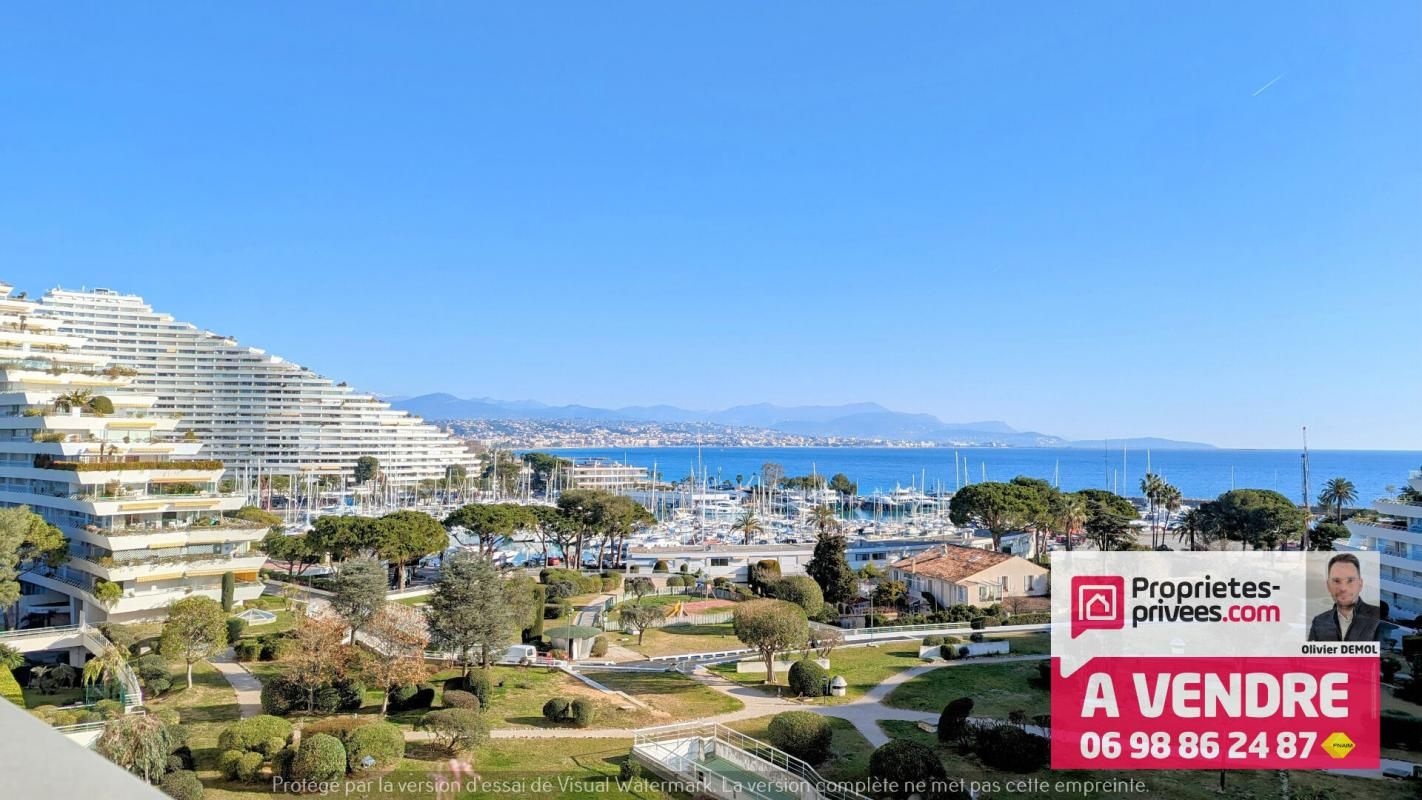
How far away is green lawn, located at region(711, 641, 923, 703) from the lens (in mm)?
29297

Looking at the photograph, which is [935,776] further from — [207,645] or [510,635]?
[207,645]

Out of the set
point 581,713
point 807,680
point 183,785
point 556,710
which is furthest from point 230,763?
point 807,680

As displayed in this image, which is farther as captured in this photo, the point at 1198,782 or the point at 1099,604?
the point at 1099,604

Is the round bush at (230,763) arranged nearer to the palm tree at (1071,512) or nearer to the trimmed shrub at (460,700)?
the trimmed shrub at (460,700)

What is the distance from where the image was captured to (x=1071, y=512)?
195 feet

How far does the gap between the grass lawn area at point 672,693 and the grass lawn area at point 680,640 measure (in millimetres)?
4374

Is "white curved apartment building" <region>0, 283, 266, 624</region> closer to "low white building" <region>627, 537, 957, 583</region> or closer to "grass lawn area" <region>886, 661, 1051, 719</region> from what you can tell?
"low white building" <region>627, 537, 957, 583</region>

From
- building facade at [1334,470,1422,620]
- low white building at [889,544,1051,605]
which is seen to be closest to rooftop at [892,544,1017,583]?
low white building at [889,544,1051,605]

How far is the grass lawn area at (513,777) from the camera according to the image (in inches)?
675

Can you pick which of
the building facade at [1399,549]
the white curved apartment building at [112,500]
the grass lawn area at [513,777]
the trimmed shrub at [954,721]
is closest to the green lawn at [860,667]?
the trimmed shrub at [954,721]

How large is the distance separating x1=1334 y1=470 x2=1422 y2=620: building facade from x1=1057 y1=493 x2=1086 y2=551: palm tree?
16.9 meters

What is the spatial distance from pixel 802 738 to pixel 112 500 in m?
34.4

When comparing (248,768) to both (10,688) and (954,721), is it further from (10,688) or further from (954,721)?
(954,721)

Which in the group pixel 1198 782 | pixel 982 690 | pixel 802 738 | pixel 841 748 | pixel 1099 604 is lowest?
pixel 982 690
